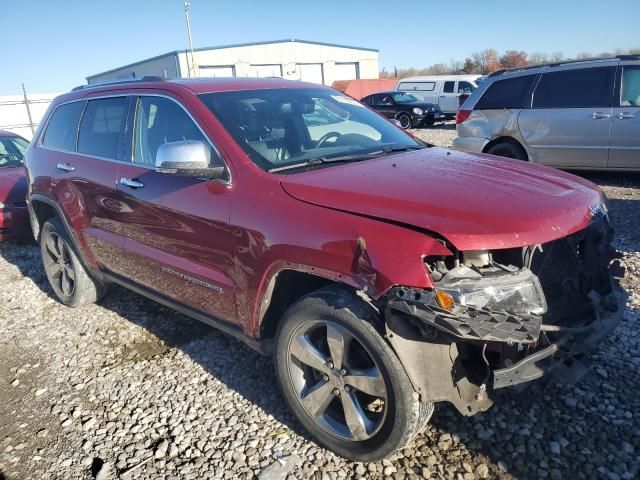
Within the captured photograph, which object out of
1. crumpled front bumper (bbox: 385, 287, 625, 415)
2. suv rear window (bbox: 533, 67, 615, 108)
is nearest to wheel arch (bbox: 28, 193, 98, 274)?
crumpled front bumper (bbox: 385, 287, 625, 415)

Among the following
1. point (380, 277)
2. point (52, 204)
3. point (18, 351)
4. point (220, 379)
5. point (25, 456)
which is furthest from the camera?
point (52, 204)

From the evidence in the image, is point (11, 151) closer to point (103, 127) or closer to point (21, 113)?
point (103, 127)

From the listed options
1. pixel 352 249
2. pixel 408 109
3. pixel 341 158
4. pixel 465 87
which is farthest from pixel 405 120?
pixel 352 249

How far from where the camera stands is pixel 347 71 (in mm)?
48188

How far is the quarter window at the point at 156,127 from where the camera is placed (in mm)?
3221

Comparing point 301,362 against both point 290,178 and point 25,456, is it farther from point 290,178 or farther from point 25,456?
point 25,456

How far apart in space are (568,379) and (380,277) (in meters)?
1.06

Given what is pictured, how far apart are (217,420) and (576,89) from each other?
697 cm

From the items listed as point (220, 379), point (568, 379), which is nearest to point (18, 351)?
point (220, 379)

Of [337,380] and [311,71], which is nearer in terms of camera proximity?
[337,380]

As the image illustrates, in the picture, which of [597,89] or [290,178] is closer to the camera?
[290,178]

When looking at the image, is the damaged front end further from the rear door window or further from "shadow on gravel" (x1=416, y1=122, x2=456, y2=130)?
"shadow on gravel" (x1=416, y1=122, x2=456, y2=130)

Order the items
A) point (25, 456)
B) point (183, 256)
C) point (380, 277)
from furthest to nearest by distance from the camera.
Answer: point (183, 256), point (25, 456), point (380, 277)

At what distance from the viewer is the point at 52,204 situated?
178 inches
